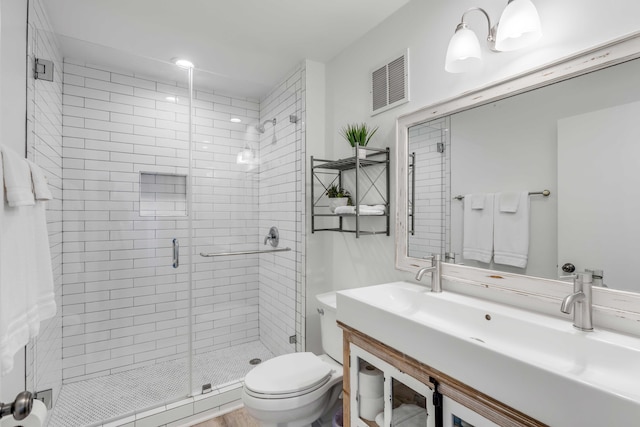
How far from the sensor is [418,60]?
175cm

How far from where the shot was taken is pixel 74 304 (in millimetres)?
2197

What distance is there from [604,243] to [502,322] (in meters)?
0.45

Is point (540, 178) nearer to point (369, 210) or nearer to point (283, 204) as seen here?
point (369, 210)

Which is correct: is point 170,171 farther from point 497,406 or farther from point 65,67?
point 497,406

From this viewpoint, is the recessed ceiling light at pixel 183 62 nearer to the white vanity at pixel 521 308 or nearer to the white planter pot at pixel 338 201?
the white planter pot at pixel 338 201

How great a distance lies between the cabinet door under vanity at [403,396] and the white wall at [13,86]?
4.88ft

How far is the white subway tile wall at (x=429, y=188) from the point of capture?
163 cm

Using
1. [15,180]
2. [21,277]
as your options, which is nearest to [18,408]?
[21,277]

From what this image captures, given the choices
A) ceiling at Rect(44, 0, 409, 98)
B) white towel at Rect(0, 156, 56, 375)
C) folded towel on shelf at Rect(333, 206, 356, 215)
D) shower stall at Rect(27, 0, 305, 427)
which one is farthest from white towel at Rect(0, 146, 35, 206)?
folded towel on shelf at Rect(333, 206, 356, 215)

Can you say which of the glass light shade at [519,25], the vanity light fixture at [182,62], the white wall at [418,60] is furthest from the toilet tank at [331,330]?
the vanity light fixture at [182,62]

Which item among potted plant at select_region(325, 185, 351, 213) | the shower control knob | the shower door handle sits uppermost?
potted plant at select_region(325, 185, 351, 213)

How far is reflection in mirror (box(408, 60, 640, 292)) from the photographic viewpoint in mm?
1030

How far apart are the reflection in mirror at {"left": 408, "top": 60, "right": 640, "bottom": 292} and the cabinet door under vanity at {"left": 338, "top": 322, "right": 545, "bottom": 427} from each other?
2.00 feet

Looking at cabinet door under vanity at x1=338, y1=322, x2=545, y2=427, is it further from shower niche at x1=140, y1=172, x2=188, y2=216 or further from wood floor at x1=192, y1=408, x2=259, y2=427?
shower niche at x1=140, y1=172, x2=188, y2=216
